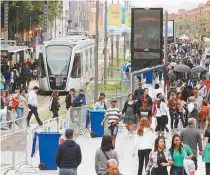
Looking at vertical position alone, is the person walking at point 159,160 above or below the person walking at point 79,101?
above

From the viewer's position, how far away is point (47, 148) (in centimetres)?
1948

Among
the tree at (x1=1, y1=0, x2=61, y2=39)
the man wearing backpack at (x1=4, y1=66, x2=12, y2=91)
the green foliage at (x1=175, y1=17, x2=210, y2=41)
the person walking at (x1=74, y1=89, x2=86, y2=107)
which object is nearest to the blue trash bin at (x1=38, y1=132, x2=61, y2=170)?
the person walking at (x1=74, y1=89, x2=86, y2=107)

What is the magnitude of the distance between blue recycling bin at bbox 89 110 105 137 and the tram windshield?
59.5 ft

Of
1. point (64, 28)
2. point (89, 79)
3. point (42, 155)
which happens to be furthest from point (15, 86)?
point (64, 28)

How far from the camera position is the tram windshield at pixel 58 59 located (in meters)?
44.2

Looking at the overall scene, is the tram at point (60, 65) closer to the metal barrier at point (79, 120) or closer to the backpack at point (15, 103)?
the backpack at point (15, 103)

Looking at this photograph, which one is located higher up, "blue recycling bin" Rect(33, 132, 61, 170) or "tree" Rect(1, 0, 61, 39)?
"tree" Rect(1, 0, 61, 39)

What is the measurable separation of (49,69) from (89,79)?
5.80m

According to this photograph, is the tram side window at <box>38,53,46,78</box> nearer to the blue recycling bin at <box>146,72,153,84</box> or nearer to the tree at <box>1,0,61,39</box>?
the blue recycling bin at <box>146,72,153,84</box>

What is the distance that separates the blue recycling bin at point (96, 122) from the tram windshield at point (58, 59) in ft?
59.5

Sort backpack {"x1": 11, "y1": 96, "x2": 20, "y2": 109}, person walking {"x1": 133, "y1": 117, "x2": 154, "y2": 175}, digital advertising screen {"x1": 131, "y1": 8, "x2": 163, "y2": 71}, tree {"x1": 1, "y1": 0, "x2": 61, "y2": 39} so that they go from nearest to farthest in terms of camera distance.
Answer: person walking {"x1": 133, "y1": 117, "x2": 154, "y2": 175} → backpack {"x1": 11, "y1": 96, "x2": 20, "y2": 109} → digital advertising screen {"x1": 131, "y1": 8, "x2": 163, "y2": 71} → tree {"x1": 1, "y1": 0, "x2": 61, "y2": 39}

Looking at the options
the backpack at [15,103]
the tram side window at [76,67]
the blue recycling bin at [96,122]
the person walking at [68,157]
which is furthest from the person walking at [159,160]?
the tram side window at [76,67]

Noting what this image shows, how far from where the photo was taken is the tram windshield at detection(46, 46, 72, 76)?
4422 cm

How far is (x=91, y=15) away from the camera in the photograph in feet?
182
